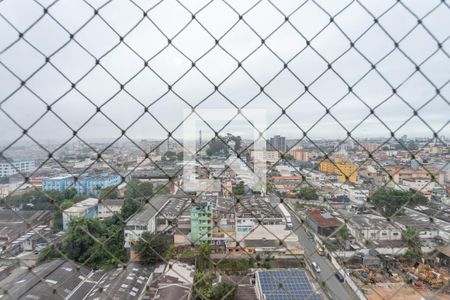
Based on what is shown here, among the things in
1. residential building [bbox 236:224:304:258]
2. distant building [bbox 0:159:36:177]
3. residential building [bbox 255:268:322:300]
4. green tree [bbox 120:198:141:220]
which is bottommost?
residential building [bbox 255:268:322:300]

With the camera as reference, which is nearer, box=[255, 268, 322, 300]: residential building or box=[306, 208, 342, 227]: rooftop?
box=[306, 208, 342, 227]: rooftop

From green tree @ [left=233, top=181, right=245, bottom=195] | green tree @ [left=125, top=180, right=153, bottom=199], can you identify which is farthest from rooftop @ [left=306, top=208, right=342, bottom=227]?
green tree @ [left=125, top=180, right=153, bottom=199]

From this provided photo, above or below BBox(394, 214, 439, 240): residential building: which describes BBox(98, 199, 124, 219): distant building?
above

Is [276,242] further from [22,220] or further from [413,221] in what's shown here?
[22,220]

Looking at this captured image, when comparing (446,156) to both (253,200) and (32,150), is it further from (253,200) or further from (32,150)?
(32,150)

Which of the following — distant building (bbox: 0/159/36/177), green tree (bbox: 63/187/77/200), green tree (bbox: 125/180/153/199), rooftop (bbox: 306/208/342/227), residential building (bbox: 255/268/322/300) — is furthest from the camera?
residential building (bbox: 255/268/322/300)

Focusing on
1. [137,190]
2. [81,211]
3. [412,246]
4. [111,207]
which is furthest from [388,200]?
[81,211]

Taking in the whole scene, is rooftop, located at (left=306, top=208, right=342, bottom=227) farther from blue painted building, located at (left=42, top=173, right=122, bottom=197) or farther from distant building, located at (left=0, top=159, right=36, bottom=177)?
distant building, located at (left=0, top=159, right=36, bottom=177)
